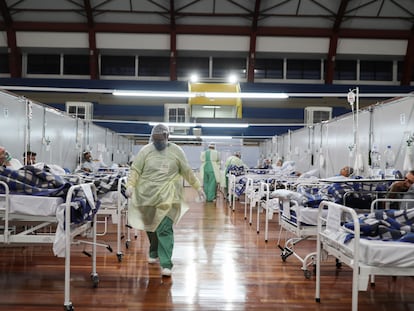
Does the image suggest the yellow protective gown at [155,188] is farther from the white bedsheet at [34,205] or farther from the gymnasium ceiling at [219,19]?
the gymnasium ceiling at [219,19]

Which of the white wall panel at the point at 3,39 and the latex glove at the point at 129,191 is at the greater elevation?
the white wall panel at the point at 3,39

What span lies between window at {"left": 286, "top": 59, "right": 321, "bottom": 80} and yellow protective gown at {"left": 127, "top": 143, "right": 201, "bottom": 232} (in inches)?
543

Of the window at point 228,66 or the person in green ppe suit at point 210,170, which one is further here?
the window at point 228,66

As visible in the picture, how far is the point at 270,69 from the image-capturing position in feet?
55.8

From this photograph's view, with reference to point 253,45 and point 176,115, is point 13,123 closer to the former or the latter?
point 176,115

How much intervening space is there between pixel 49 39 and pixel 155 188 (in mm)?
13683

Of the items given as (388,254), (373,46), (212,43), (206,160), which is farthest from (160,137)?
(373,46)

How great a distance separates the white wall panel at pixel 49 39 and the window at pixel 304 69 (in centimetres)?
841

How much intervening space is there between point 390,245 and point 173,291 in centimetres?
190

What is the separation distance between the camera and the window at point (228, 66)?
16.9 meters

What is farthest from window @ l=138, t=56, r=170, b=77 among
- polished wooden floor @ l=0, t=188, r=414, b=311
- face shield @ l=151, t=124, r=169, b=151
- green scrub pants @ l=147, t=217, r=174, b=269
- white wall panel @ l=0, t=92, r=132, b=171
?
Result: green scrub pants @ l=147, t=217, r=174, b=269

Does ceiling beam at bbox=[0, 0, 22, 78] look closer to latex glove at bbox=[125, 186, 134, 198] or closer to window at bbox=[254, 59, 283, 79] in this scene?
window at bbox=[254, 59, 283, 79]

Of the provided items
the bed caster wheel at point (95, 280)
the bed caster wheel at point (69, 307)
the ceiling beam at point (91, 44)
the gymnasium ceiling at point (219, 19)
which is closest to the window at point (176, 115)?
the gymnasium ceiling at point (219, 19)

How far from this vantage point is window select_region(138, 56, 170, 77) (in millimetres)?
16859
